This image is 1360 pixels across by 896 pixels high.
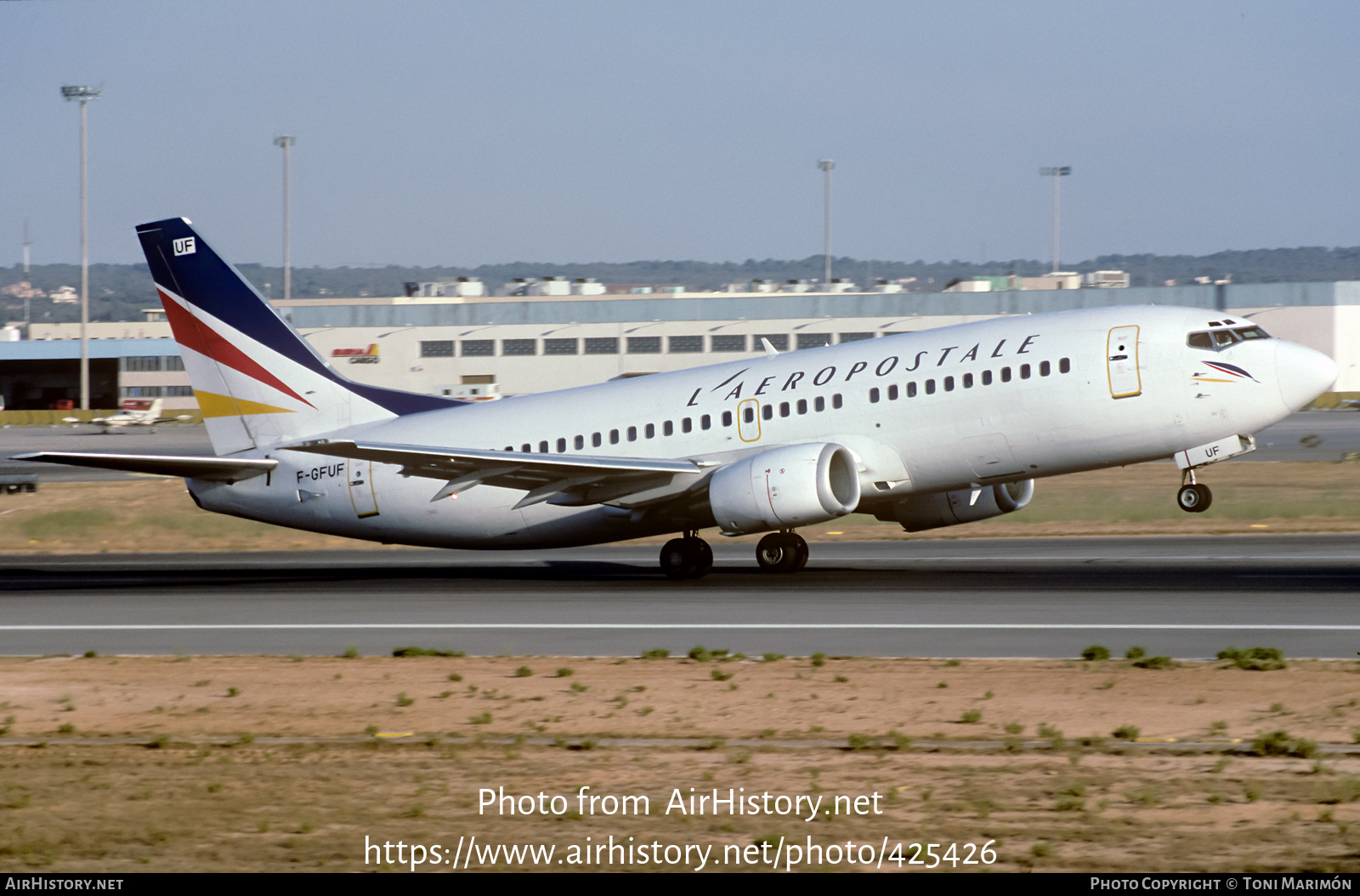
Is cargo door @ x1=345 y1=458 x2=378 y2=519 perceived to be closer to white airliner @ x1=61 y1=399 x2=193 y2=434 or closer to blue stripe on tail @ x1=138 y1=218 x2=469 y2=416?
blue stripe on tail @ x1=138 y1=218 x2=469 y2=416

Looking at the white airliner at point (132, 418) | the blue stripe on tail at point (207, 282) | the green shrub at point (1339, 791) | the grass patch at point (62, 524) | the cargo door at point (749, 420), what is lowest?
the grass patch at point (62, 524)

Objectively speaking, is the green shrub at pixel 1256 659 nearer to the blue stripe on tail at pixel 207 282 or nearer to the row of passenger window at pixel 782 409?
the row of passenger window at pixel 782 409

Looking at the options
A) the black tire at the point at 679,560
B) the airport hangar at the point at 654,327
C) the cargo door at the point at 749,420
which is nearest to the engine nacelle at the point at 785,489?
the cargo door at the point at 749,420

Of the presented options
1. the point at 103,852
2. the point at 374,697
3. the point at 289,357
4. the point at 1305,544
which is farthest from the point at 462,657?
the point at 1305,544

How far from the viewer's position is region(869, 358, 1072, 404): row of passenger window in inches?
1031

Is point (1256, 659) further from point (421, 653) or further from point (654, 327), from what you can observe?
point (654, 327)

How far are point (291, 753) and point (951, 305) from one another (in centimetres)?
10434

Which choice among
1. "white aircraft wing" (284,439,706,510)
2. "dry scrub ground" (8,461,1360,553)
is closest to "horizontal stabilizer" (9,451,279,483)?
"white aircraft wing" (284,439,706,510)

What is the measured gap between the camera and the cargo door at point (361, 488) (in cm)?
3066

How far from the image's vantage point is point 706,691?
16266 mm

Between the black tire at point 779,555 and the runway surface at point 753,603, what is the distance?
0.39m

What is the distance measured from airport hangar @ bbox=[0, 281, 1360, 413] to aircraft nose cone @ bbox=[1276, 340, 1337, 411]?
274ft
